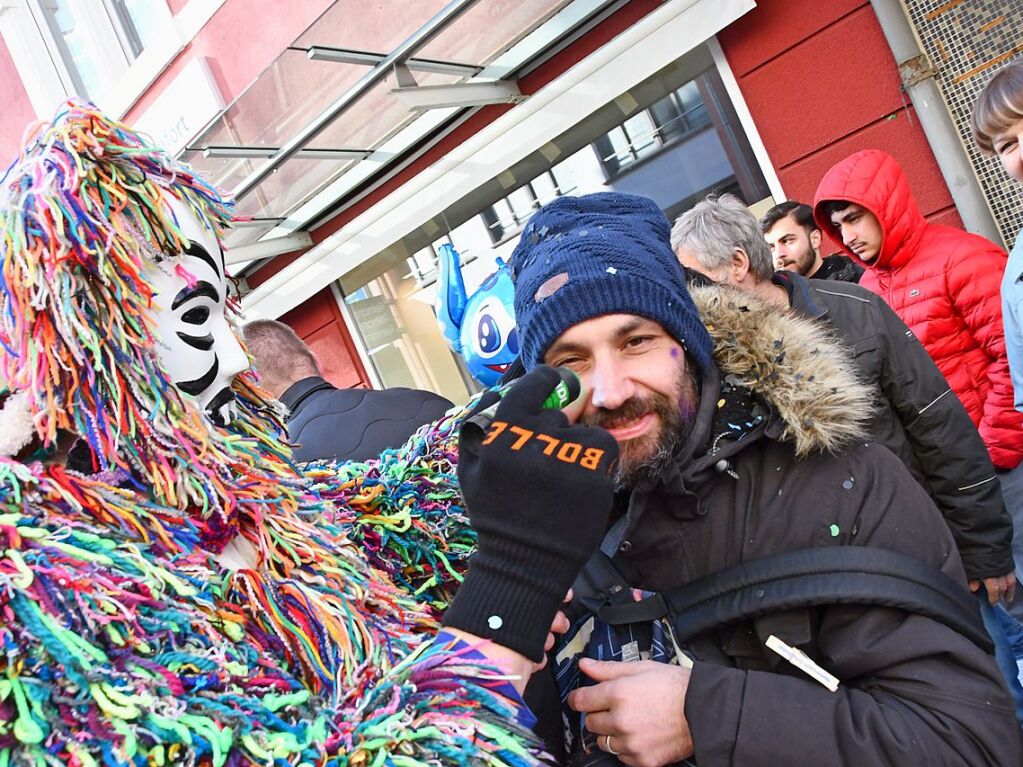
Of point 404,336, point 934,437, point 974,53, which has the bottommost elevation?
point 934,437

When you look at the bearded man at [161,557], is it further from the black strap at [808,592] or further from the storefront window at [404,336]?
the storefront window at [404,336]

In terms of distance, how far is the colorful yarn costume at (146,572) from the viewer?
2.00 feet

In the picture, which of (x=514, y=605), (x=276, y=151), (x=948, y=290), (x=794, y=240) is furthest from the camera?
(x=276, y=151)

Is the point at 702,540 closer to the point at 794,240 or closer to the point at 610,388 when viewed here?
the point at 610,388

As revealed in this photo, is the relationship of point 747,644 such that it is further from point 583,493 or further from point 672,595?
point 583,493

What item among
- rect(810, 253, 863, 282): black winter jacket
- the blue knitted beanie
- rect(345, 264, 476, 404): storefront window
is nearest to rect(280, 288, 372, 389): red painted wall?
rect(345, 264, 476, 404): storefront window

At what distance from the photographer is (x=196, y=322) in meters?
0.88

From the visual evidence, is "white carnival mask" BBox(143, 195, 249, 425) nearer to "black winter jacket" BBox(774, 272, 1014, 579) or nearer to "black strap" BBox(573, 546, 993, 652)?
"black strap" BBox(573, 546, 993, 652)

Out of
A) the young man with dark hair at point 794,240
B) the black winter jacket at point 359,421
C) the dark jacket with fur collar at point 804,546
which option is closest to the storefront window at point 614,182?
the young man with dark hair at point 794,240

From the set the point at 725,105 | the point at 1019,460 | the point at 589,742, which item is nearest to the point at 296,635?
the point at 589,742

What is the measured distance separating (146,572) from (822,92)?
3.95m

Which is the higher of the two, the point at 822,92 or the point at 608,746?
the point at 822,92

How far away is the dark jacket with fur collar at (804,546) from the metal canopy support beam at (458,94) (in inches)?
125

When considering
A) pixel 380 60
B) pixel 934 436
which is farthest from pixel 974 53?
pixel 380 60
